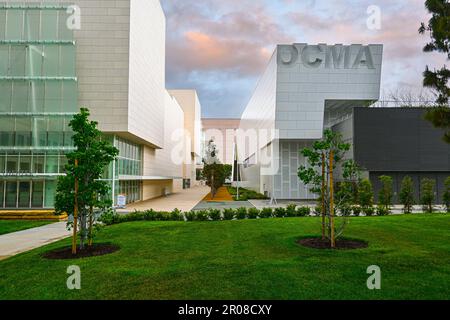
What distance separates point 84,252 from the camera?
978cm

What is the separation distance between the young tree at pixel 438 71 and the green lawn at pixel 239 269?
4.19 m

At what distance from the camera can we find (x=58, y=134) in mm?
26406

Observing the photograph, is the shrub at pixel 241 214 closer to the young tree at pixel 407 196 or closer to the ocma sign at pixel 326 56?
the young tree at pixel 407 196

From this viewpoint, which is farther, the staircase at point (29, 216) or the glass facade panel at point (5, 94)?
the glass facade panel at point (5, 94)

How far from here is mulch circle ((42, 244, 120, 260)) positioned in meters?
9.31

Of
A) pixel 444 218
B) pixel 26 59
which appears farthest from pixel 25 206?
pixel 444 218

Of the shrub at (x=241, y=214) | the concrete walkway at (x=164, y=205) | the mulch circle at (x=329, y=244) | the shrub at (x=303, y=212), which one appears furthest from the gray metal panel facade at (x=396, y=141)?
the mulch circle at (x=329, y=244)

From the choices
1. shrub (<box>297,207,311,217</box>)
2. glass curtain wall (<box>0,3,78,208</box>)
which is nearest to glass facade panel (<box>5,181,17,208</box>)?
glass curtain wall (<box>0,3,78,208</box>)

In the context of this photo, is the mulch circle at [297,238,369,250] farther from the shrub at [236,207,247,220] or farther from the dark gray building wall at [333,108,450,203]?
the dark gray building wall at [333,108,450,203]

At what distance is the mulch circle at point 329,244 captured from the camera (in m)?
9.96

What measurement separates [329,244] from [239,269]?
12.8ft

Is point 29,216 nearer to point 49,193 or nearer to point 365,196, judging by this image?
point 49,193
